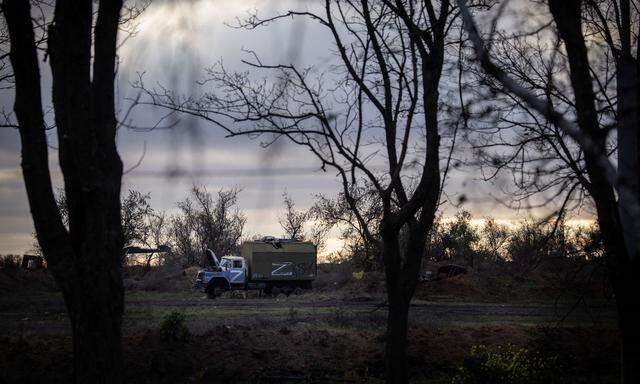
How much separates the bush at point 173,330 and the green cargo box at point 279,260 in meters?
23.5

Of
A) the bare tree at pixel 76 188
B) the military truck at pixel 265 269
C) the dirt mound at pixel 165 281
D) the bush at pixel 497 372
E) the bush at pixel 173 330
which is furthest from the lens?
the dirt mound at pixel 165 281

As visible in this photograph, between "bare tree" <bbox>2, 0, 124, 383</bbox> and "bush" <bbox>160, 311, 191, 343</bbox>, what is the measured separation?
29.8 feet

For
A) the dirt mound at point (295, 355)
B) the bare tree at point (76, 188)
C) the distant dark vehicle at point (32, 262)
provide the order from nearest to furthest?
the bare tree at point (76, 188), the dirt mound at point (295, 355), the distant dark vehicle at point (32, 262)

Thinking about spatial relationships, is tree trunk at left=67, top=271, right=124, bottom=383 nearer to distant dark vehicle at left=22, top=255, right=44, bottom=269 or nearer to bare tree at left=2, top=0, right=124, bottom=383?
bare tree at left=2, top=0, right=124, bottom=383

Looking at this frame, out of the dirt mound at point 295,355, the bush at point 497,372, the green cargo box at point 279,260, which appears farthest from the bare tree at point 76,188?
the green cargo box at point 279,260

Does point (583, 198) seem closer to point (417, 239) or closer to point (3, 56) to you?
point (417, 239)

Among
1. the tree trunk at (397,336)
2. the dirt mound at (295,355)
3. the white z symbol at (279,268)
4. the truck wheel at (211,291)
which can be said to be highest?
the white z symbol at (279,268)

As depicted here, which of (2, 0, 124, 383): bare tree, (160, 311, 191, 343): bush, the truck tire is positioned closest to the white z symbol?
the truck tire

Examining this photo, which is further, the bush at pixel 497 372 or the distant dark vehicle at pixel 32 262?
the distant dark vehicle at pixel 32 262

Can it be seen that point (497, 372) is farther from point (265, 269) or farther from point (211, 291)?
point (265, 269)

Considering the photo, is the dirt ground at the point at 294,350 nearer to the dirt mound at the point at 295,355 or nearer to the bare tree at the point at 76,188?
the dirt mound at the point at 295,355

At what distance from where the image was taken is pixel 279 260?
3869 centimetres

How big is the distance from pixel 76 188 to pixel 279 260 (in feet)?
110

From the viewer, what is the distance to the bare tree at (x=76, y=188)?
536cm
